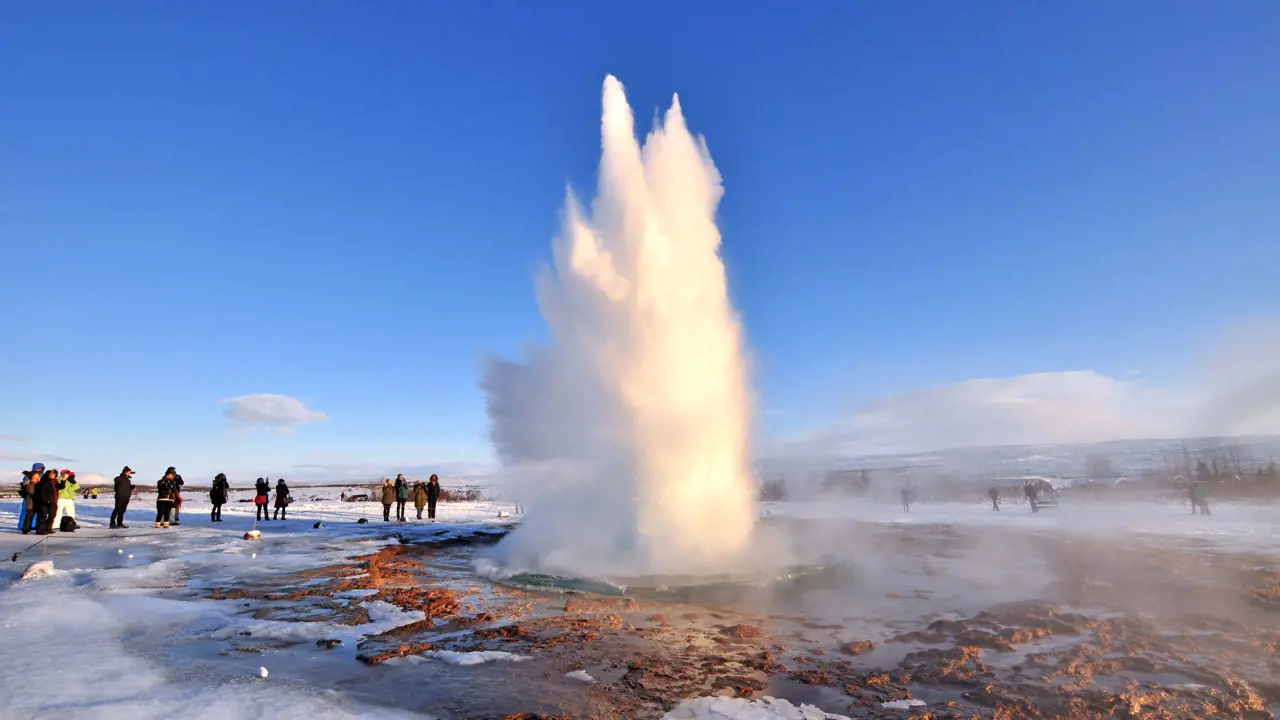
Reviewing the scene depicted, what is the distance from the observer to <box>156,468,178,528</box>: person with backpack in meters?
21.6

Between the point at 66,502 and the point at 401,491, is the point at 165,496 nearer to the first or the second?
the point at 66,502

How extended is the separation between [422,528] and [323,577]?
36.7 ft

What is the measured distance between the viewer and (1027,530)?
2342cm

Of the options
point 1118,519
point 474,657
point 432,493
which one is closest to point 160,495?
point 432,493

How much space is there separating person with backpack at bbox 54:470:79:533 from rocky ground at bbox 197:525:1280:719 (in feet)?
37.6

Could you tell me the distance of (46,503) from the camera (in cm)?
1745

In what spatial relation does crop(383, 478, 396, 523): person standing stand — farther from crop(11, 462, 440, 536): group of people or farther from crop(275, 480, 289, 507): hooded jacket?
crop(275, 480, 289, 507): hooded jacket

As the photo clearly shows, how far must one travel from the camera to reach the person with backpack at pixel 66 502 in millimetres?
18766

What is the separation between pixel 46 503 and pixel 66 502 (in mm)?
2138

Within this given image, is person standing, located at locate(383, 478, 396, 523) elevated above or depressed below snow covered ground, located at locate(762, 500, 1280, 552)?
above

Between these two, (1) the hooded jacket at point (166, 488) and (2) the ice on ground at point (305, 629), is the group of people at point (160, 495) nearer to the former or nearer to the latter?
(1) the hooded jacket at point (166, 488)

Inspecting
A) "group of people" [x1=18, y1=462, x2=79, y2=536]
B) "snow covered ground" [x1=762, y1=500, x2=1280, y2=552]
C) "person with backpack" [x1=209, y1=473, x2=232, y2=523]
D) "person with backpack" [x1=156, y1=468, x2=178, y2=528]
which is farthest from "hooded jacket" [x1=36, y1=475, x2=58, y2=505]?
"snow covered ground" [x1=762, y1=500, x2=1280, y2=552]

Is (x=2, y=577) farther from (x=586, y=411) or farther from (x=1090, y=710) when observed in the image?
(x=1090, y=710)

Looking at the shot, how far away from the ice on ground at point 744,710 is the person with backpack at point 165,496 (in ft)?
74.9
